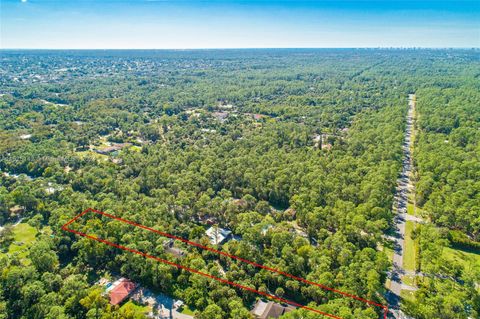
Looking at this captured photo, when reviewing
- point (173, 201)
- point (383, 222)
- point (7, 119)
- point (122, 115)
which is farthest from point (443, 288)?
point (7, 119)

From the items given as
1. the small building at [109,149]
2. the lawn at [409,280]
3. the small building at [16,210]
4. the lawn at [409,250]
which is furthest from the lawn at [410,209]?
the small building at [109,149]

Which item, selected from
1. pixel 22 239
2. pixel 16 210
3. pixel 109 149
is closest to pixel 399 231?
pixel 22 239

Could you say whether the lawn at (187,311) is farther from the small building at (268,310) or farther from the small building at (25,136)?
the small building at (25,136)

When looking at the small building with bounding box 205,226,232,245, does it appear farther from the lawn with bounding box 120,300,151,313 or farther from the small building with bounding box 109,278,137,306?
the lawn with bounding box 120,300,151,313

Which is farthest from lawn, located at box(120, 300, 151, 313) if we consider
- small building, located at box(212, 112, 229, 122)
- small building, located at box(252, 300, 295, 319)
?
small building, located at box(212, 112, 229, 122)

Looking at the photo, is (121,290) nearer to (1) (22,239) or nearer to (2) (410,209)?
(1) (22,239)
